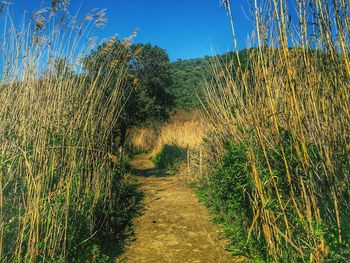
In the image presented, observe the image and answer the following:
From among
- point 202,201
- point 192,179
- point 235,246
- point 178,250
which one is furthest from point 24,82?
point 192,179

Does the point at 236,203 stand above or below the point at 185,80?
below

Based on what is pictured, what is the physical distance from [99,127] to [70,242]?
1629 millimetres

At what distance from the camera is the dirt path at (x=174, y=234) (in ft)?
11.1

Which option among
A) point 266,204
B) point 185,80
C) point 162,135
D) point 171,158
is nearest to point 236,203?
point 266,204

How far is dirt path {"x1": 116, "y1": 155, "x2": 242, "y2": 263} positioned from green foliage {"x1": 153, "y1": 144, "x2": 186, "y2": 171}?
2766 millimetres

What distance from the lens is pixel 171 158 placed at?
31.2 ft

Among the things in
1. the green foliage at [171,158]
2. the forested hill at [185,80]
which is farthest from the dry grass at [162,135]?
the forested hill at [185,80]

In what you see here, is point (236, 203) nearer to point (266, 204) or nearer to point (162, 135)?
point (266, 204)

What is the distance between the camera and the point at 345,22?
170 cm

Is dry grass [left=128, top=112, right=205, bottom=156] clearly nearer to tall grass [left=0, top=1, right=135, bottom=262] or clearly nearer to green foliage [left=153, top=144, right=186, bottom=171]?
green foliage [left=153, top=144, right=186, bottom=171]

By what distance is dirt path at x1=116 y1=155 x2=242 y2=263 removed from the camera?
11.1 feet

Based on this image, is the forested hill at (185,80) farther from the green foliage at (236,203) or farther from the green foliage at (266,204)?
the green foliage at (266,204)

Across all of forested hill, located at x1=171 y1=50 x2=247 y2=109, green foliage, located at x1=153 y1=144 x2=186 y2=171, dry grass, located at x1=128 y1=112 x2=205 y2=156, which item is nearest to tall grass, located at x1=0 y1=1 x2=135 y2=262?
green foliage, located at x1=153 y1=144 x2=186 y2=171

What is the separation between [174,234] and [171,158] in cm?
555
